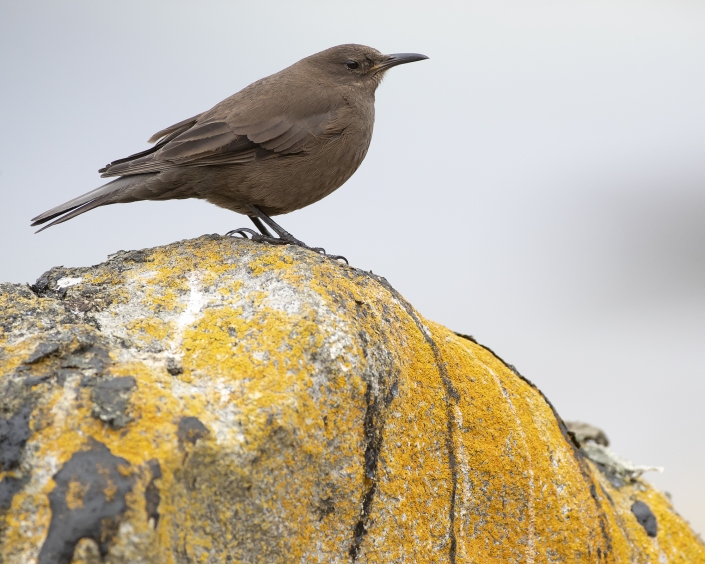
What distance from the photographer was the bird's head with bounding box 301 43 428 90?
19.7 feet

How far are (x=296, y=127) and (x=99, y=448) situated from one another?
3.04 metres

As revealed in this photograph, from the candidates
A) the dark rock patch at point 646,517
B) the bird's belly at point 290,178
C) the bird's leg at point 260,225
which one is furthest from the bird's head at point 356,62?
the dark rock patch at point 646,517

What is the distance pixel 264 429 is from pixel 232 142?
2.51 m

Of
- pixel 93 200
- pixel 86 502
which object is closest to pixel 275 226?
pixel 93 200

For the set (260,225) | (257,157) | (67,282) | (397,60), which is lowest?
(260,225)

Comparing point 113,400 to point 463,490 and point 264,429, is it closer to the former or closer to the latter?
point 264,429

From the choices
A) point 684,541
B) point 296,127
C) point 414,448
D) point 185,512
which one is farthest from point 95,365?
point 684,541

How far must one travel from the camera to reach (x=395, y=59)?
20.4 feet

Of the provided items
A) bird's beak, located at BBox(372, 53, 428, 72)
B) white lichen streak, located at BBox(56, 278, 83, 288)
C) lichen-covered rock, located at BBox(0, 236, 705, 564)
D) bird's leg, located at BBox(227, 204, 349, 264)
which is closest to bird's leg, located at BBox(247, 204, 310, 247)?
bird's leg, located at BBox(227, 204, 349, 264)

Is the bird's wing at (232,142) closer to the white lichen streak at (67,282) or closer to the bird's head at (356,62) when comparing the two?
the bird's head at (356,62)

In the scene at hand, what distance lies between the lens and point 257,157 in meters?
4.89

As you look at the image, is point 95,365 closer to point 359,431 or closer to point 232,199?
point 359,431

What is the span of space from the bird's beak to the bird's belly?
1.14 meters

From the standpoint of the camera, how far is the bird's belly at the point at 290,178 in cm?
488
